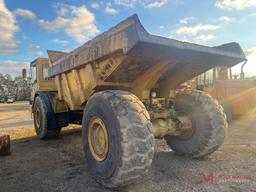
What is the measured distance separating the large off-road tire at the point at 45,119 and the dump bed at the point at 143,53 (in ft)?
6.16

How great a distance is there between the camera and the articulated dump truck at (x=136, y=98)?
9.06 ft

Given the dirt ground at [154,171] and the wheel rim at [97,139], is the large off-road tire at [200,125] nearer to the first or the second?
the dirt ground at [154,171]

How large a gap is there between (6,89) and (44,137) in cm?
9065

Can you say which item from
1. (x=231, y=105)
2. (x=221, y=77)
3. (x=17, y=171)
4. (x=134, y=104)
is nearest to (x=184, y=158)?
(x=134, y=104)

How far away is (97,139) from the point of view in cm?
340

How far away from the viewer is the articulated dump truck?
2.76 meters

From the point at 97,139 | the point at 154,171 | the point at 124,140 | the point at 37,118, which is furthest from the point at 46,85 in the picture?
the point at 124,140

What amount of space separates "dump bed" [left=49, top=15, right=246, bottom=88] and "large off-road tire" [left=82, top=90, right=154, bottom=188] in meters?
0.58

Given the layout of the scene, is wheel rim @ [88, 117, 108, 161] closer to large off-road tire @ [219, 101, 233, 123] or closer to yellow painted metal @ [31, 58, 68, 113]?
yellow painted metal @ [31, 58, 68, 113]

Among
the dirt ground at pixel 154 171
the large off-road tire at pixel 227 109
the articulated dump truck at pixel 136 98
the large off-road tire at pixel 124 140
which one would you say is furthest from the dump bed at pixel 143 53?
the large off-road tire at pixel 227 109

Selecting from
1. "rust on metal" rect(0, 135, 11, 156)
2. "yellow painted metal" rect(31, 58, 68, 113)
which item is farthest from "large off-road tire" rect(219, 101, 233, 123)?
"rust on metal" rect(0, 135, 11, 156)

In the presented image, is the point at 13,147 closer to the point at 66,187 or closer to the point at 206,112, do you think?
the point at 66,187

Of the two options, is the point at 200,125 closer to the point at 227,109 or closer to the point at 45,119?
the point at 45,119

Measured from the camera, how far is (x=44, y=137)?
20.8 feet
